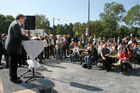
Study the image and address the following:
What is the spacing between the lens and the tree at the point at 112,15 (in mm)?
35406

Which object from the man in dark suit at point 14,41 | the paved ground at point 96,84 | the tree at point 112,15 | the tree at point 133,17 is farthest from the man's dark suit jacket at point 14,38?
the tree at point 133,17

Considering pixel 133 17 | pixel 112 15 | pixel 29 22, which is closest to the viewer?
pixel 29 22

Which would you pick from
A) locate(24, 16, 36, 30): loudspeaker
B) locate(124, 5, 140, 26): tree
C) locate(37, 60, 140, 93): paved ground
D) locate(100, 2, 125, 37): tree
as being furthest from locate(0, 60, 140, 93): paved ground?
locate(124, 5, 140, 26): tree

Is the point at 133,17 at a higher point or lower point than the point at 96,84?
higher

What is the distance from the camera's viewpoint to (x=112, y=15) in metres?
35.7

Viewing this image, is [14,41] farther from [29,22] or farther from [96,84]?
[96,84]

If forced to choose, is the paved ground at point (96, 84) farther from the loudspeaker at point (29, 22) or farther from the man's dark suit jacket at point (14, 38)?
the loudspeaker at point (29, 22)

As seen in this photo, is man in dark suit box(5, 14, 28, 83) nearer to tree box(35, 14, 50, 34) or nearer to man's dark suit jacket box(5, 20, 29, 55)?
man's dark suit jacket box(5, 20, 29, 55)

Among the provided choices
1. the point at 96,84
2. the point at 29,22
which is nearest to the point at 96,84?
the point at 96,84

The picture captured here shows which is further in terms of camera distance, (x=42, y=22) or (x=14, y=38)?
(x=42, y=22)

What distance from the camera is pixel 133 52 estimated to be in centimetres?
889


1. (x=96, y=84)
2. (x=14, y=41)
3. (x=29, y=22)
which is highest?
(x=29, y=22)

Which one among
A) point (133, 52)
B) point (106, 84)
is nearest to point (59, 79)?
point (106, 84)

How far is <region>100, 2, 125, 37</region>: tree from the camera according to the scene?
35.4 meters
